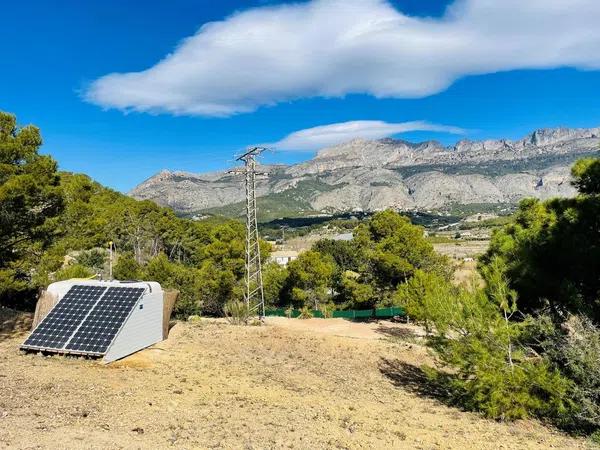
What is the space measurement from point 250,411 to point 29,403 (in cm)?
448

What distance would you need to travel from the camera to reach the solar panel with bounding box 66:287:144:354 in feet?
43.2

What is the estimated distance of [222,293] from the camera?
119 ft

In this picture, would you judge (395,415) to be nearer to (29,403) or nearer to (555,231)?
(555,231)

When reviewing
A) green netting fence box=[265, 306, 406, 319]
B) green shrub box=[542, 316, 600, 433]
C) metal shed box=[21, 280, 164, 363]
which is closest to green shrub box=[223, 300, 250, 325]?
metal shed box=[21, 280, 164, 363]

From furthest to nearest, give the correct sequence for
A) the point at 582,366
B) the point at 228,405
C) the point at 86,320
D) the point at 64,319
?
the point at 64,319 < the point at 86,320 < the point at 228,405 < the point at 582,366

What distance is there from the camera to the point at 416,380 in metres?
15.7

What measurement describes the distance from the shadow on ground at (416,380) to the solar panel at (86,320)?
8.69 metres

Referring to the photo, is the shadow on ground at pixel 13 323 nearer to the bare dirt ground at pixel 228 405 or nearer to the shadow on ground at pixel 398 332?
the bare dirt ground at pixel 228 405

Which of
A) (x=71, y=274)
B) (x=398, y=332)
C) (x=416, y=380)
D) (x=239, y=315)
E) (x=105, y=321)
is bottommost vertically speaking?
(x=398, y=332)

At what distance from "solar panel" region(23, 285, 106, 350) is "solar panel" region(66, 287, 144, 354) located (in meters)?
0.24

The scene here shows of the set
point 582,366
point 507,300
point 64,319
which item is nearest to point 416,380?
point 507,300

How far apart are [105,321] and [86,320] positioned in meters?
0.65

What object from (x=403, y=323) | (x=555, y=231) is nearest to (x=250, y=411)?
(x=555, y=231)

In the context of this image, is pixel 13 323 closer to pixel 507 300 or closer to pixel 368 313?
pixel 507 300
